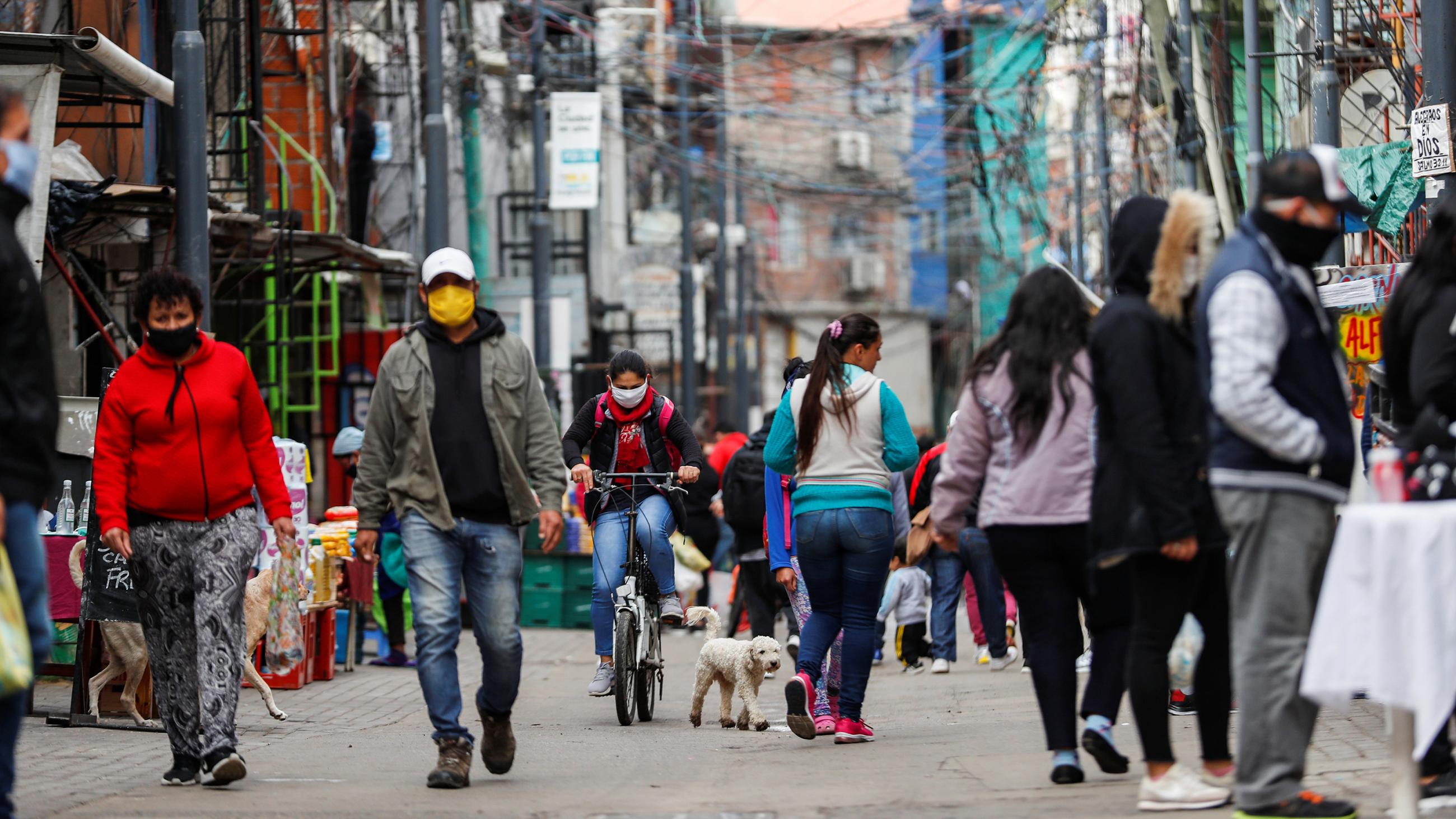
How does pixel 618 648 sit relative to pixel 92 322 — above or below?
below

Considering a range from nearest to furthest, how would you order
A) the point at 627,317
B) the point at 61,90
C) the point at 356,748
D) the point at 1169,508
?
the point at 1169,508, the point at 356,748, the point at 61,90, the point at 627,317

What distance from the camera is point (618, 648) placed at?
34.6 feet

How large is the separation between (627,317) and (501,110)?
8.75 m

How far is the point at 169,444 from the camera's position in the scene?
765 centimetres

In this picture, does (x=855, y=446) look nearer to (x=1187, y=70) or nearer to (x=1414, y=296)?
(x=1414, y=296)

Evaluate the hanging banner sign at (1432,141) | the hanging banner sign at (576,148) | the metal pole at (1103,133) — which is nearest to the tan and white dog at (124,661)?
the hanging banner sign at (1432,141)

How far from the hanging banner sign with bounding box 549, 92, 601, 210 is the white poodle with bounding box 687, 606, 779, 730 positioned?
17460 mm

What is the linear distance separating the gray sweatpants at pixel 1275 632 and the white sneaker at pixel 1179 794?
1.93ft

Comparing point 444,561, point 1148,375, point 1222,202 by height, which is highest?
point 1222,202

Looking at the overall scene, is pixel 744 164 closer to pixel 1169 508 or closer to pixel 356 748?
pixel 356 748

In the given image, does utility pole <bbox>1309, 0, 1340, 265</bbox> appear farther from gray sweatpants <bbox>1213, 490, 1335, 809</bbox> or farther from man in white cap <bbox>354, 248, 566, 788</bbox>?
gray sweatpants <bbox>1213, 490, 1335, 809</bbox>

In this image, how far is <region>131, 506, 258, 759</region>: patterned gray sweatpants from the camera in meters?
7.68

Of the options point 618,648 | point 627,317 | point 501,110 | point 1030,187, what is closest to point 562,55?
point 501,110

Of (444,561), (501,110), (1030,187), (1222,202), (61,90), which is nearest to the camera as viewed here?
(444,561)
